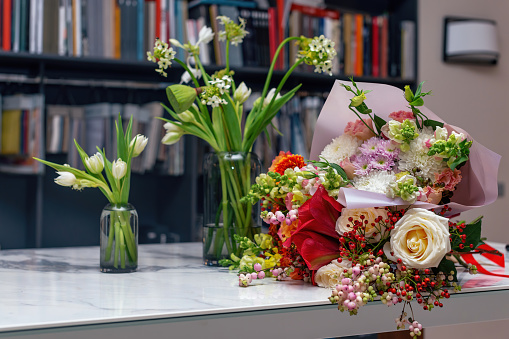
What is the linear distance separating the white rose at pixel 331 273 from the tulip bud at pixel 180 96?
15.8 inches

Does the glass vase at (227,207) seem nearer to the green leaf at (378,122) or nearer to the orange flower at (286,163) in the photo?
the orange flower at (286,163)

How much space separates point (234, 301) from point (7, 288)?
37 centimetres

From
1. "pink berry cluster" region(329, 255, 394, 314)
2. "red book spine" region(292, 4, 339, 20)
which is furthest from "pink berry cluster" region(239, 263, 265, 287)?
"red book spine" region(292, 4, 339, 20)

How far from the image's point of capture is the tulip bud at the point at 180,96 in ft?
3.59

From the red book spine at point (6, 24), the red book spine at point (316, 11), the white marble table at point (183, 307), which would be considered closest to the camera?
the white marble table at point (183, 307)

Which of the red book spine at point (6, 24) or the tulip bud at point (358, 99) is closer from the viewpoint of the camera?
the tulip bud at point (358, 99)

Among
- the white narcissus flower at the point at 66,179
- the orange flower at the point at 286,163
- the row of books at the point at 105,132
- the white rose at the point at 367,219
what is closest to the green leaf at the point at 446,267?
the white rose at the point at 367,219

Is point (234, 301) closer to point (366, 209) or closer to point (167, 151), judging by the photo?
point (366, 209)

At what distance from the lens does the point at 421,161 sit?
3.09 ft

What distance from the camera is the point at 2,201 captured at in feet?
9.28

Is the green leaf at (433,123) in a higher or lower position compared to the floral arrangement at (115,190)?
higher

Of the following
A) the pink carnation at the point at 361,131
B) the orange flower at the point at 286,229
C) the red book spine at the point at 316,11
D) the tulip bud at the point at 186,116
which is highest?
the red book spine at the point at 316,11

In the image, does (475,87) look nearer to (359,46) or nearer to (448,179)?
(359,46)

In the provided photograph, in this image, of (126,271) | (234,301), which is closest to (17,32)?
(126,271)
